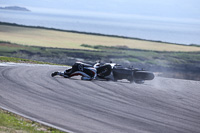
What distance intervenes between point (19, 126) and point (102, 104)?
14.8ft

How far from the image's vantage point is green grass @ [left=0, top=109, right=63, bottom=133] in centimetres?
990

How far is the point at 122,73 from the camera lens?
790 inches

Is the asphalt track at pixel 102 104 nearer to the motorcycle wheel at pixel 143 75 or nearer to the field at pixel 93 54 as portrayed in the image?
the motorcycle wheel at pixel 143 75

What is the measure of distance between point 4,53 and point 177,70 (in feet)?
83.1

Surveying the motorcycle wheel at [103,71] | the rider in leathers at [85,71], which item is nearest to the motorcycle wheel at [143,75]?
the motorcycle wheel at [103,71]

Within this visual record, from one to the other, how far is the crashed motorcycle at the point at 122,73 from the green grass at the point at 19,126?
373 inches

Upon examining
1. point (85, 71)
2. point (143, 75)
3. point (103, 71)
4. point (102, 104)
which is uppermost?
point (143, 75)

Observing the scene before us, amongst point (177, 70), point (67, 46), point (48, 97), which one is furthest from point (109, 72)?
point (67, 46)

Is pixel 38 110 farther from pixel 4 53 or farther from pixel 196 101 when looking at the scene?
pixel 4 53

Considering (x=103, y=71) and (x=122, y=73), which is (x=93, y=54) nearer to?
(x=103, y=71)

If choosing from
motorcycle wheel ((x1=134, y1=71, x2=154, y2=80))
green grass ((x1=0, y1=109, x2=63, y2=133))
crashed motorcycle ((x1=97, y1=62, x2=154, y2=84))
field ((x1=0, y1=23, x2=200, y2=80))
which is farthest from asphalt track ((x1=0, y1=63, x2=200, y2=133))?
field ((x1=0, y1=23, x2=200, y2=80))

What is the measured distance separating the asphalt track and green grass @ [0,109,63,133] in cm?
42

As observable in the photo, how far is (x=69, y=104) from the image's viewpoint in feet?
44.9

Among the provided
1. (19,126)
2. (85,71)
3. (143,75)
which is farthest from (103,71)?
(19,126)
